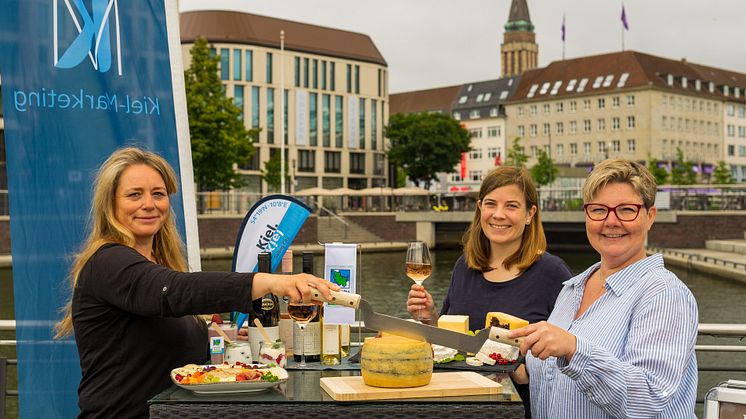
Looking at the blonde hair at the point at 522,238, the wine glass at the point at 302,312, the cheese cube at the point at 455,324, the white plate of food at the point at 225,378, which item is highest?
the blonde hair at the point at 522,238

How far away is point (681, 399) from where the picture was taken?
257cm

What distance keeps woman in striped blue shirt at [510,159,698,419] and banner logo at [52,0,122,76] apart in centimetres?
280

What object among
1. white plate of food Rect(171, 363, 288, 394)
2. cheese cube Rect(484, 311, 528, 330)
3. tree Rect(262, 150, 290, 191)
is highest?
tree Rect(262, 150, 290, 191)

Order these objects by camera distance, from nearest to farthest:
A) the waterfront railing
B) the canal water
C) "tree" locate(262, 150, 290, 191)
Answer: the canal water, the waterfront railing, "tree" locate(262, 150, 290, 191)

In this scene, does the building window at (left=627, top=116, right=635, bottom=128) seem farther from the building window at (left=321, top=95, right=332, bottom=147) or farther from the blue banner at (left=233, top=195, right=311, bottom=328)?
the blue banner at (left=233, top=195, right=311, bottom=328)

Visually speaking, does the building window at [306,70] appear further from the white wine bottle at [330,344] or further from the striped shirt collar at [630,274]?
the striped shirt collar at [630,274]

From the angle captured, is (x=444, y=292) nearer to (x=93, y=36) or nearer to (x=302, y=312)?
(x=93, y=36)

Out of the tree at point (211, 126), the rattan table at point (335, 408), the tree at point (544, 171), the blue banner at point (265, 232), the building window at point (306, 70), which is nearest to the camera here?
the rattan table at point (335, 408)

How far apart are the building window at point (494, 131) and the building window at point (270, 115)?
31126 millimetres

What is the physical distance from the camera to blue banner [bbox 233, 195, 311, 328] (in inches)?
157

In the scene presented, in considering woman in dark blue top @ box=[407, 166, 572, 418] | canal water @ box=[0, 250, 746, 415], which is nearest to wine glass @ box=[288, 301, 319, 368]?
woman in dark blue top @ box=[407, 166, 572, 418]

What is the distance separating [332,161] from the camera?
74.7 m

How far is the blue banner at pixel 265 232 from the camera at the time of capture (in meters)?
4.00

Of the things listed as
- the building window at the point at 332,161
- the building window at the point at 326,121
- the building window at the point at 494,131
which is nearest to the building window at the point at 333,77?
the building window at the point at 326,121
